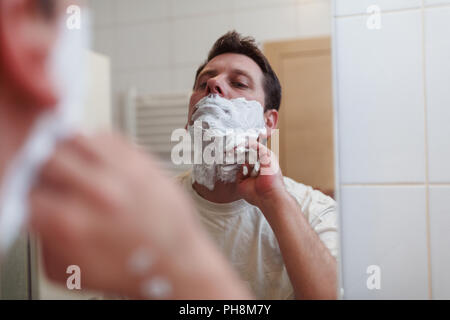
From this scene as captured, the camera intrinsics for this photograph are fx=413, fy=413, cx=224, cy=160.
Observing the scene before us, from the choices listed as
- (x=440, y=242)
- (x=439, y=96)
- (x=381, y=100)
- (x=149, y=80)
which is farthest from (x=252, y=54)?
(x=440, y=242)

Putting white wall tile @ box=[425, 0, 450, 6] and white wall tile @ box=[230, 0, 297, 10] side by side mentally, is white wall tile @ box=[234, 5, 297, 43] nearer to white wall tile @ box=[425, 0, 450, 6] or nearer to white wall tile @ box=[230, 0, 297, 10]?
white wall tile @ box=[230, 0, 297, 10]

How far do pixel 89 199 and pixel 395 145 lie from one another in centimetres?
68

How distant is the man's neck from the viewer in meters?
0.70

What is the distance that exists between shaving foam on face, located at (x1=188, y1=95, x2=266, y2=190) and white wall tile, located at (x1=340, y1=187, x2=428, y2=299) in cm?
31

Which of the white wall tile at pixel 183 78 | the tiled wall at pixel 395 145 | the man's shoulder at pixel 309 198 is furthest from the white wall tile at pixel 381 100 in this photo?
the white wall tile at pixel 183 78

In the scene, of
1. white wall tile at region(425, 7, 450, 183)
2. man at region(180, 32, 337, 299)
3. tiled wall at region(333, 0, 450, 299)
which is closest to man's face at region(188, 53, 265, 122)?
man at region(180, 32, 337, 299)

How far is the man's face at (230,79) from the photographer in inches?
28.2

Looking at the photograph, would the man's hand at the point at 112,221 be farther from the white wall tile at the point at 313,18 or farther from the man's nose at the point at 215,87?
the white wall tile at the point at 313,18

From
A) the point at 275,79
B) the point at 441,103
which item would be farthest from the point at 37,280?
the point at 441,103

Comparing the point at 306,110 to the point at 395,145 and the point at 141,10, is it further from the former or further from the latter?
the point at 141,10

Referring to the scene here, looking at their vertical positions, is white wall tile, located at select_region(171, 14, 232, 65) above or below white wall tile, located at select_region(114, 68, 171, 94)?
above

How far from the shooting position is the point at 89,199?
41cm

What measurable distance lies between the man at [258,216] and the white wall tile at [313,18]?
12 cm

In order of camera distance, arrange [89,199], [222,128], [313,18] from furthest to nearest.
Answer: [313,18]
[222,128]
[89,199]
